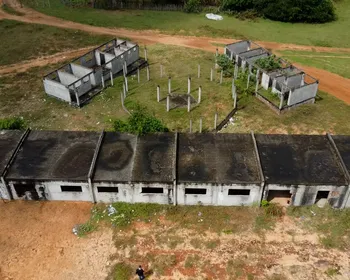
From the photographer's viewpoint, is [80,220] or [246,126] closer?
[80,220]

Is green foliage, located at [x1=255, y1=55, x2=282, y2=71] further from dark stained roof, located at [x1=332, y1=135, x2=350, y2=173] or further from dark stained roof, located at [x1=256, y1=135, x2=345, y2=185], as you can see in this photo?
dark stained roof, located at [x1=332, y1=135, x2=350, y2=173]

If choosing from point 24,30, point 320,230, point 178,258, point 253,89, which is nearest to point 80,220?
point 178,258

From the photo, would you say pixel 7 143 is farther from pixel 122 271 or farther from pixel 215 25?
pixel 215 25

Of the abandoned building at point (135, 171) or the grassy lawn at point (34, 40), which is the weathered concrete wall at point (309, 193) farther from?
the grassy lawn at point (34, 40)

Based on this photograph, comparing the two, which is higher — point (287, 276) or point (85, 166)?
point (85, 166)

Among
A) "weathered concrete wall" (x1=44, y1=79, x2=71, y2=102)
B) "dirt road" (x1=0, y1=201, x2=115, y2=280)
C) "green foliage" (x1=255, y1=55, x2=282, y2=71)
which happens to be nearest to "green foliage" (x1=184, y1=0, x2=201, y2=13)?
"green foliage" (x1=255, y1=55, x2=282, y2=71)

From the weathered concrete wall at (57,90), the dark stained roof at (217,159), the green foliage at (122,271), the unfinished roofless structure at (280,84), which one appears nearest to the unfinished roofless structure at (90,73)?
the weathered concrete wall at (57,90)

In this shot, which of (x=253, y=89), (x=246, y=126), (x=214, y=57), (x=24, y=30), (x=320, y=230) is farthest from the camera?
(x=24, y=30)

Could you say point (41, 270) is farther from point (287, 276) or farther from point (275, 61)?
point (275, 61)
